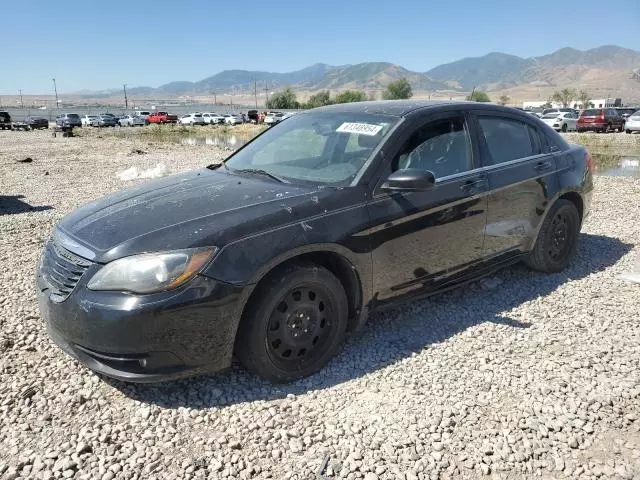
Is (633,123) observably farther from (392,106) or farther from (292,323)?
(292,323)

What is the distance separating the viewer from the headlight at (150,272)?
2.73 metres

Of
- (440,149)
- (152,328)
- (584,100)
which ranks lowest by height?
(152,328)

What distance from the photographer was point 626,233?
6.85m

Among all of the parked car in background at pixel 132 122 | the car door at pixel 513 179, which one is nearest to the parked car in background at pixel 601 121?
the car door at pixel 513 179

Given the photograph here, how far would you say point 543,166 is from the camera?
4.80 metres

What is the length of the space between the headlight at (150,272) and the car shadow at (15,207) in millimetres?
7233

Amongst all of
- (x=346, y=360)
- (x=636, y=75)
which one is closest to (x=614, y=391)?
(x=346, y=360)

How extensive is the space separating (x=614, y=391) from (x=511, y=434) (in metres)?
0.89

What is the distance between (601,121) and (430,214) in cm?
3333

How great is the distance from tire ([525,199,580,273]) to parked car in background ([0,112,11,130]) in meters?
53.2

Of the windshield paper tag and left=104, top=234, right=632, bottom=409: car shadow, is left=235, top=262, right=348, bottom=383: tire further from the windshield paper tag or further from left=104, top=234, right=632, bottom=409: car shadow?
the windshield paper tag

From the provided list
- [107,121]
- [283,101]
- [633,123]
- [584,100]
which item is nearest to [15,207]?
[633,123]

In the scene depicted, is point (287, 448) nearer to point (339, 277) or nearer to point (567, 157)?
point (339, 277)

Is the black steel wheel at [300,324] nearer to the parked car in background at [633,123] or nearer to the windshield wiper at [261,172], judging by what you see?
the windshield wiper at [261,172]
